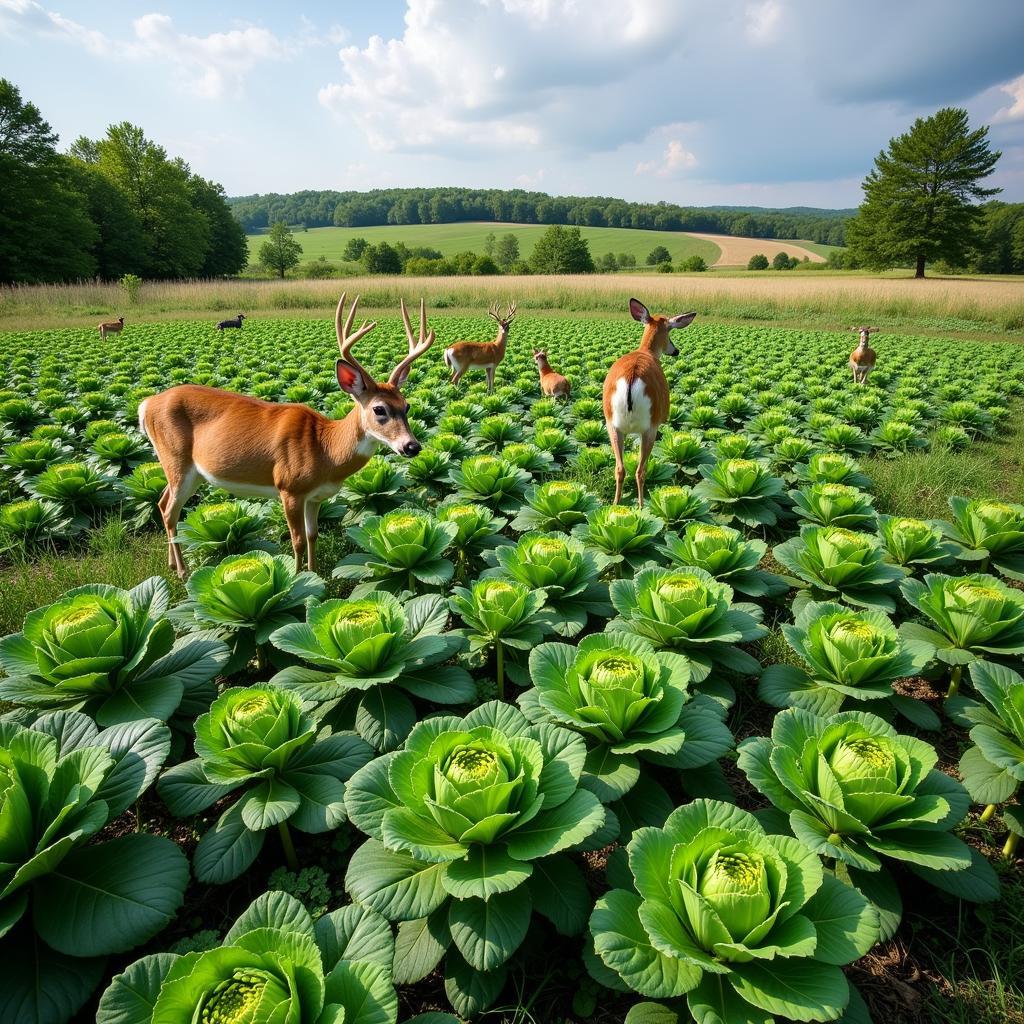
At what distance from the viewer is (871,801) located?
1.36m

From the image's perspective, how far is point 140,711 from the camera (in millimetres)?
1797

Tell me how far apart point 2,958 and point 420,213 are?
345ft

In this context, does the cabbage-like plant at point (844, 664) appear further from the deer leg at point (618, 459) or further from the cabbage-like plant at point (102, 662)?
the deer leg at point (618, 459)

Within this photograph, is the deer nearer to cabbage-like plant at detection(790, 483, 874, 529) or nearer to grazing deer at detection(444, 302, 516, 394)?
cabbage-like plant at detection(790, 483, 874, 529)

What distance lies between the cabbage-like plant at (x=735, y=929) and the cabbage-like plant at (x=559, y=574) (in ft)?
3.83

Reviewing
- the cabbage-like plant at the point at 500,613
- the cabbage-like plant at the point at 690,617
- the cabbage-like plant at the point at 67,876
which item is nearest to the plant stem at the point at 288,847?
the cabbage-like plant at the point at 67,876

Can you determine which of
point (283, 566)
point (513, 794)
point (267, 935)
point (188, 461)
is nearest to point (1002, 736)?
point (513, 794)

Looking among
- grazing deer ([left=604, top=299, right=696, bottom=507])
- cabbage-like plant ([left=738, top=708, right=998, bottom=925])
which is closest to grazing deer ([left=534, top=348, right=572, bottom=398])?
grazing deer ([left=604, top=299, right=696, bottom=507])

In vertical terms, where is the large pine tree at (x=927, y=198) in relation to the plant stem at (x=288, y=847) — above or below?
above

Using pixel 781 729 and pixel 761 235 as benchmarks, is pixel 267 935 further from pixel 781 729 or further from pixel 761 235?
pixel 761 235

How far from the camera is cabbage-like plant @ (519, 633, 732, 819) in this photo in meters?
1.59

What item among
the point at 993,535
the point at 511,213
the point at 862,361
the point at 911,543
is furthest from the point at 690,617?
the point at 511,213

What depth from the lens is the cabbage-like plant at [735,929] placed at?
3.54 feet

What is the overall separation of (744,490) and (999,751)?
234 centimetres
